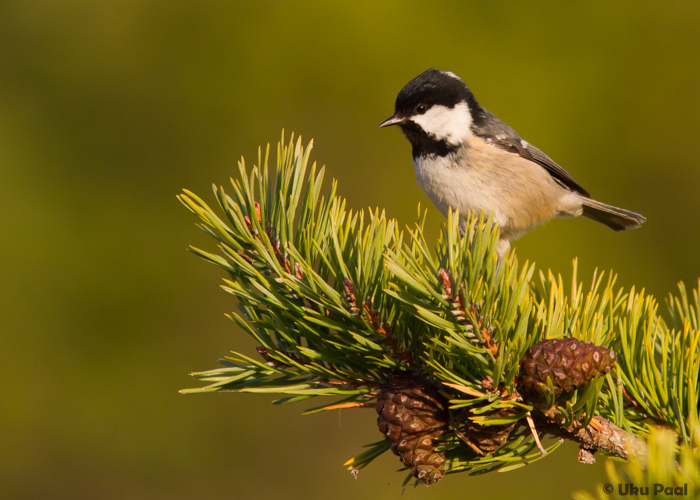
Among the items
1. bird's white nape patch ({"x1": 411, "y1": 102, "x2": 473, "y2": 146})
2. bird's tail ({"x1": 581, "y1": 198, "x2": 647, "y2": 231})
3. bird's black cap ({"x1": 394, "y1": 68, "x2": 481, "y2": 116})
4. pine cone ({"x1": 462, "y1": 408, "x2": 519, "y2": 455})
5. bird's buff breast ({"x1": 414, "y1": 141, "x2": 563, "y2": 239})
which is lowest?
pine cone ({"x1": 462, "y1": 408, "x2": 519, "y2": 455})

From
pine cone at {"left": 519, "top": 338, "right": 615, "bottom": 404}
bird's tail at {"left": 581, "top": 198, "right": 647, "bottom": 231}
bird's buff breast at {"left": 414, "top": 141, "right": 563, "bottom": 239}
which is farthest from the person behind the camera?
bird's tail at {"left": 581, "top": 198, "right": 647, "bottom": 231}

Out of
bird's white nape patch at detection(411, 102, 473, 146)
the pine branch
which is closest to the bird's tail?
bird's white nape patch at detection(411, 102, 473, 146)

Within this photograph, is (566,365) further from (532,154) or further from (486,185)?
(532,154)

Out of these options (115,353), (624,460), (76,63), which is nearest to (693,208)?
(624,460)

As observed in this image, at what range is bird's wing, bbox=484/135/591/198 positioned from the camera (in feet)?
9.22

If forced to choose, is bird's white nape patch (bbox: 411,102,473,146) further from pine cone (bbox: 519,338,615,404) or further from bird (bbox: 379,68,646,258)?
pine cone (bbox: 519,338,615,404)

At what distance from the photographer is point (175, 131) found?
159 inches

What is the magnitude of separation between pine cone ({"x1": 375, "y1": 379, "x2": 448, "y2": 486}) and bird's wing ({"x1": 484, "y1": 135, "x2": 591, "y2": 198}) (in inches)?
76.5

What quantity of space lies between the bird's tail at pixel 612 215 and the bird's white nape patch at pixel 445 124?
0.89 m

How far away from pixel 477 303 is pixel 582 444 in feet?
1.02

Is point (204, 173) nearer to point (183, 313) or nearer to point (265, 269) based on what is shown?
point (183, 313)

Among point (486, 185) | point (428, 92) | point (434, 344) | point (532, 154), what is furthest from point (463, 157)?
point (434, 344)

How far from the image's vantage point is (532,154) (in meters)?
2.99

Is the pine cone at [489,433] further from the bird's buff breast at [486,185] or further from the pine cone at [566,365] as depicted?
the bird's buff breast at [486,185]
